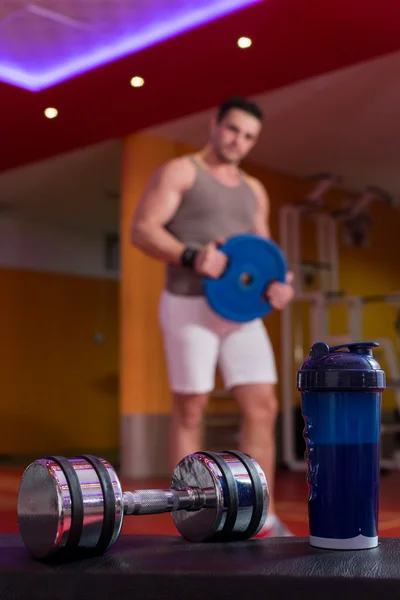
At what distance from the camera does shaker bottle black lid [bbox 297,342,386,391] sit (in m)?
1.01

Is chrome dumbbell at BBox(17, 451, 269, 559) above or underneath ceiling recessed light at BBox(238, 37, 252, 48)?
underneath

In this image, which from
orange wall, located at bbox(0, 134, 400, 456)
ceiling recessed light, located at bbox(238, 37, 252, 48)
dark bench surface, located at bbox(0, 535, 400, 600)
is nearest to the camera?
dark bench surface, located at bbox(0, 535, 400, 600)

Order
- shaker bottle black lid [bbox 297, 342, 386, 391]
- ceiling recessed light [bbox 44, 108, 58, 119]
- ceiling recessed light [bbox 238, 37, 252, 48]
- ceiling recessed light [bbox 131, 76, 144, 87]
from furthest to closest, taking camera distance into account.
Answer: ceiling recessed light [bbox 44, 108, 58, 119] → ceiling recessed light [bbox 131, 76, 144, 87] → ceiling recessed light [bbox 238, 37, 252, 48] → shaker bottle black lid [bbox 297, 342, 386, 391]

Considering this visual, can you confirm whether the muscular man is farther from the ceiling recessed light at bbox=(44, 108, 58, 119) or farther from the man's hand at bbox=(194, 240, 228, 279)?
the ceiling recessed light at bbox=(44, 108, 58, 119)

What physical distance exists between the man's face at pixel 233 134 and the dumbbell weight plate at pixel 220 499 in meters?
1.93

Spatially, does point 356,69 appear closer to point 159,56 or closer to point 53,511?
point 159,56

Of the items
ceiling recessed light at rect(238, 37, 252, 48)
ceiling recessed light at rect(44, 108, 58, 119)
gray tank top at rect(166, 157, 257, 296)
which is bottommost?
gray tank top at rect(166, 157, 257, 296)

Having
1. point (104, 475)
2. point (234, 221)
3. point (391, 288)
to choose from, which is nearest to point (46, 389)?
point (391, 288)

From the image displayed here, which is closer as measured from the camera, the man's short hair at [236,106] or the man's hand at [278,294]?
the man's hand at [278,294]

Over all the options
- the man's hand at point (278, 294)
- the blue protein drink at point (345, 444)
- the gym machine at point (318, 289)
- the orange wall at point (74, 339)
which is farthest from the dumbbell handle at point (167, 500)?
the orange wall at point (74, 339)

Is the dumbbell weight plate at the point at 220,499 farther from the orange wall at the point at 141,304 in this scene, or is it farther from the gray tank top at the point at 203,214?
A: the orange wall at the point at 141,304

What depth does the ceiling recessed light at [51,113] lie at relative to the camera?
4.59 m

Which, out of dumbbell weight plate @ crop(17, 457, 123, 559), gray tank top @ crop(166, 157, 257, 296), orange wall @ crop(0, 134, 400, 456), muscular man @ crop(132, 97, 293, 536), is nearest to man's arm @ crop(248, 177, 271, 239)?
muscular man @ crop(132, 97, 293, 536)

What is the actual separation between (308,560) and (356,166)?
215 inches
